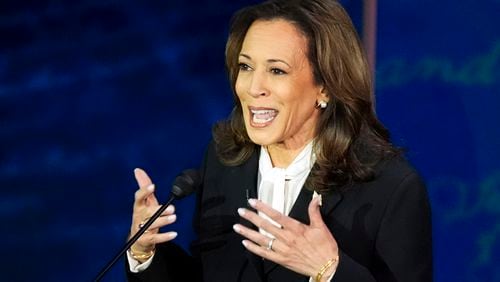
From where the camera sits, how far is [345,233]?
6.21ft

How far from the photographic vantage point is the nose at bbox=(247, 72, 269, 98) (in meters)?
1.90

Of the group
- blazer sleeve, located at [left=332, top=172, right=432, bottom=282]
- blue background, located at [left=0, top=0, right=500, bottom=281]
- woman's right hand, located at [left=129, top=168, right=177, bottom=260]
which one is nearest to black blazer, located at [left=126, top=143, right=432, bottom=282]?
blazer sleeve, located at [left=332, top=172, right=432, bottom=282]

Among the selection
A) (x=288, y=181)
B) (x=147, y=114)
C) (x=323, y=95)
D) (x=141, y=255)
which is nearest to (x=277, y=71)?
(x=323, y=95)

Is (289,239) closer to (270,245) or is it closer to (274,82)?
(270,245)

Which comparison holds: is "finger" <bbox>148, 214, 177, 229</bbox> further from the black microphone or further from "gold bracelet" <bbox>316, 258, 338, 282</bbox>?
"gold bracelet" <bbox>316, 258, 338, 282</bbox>

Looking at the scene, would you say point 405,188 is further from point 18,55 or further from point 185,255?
point 18,55

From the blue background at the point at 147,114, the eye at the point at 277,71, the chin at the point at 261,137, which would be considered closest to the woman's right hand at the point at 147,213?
the chin at the point at 261,137

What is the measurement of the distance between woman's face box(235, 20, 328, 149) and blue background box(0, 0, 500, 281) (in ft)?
2.30

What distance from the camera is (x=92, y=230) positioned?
111 inches

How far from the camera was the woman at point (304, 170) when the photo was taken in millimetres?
1855

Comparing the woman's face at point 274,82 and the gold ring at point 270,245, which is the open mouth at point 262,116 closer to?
the woman's face at point 274,82

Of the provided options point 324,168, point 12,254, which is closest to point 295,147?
point 324,168

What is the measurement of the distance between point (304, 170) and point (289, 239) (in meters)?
0.36

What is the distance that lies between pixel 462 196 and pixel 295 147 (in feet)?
2.34
